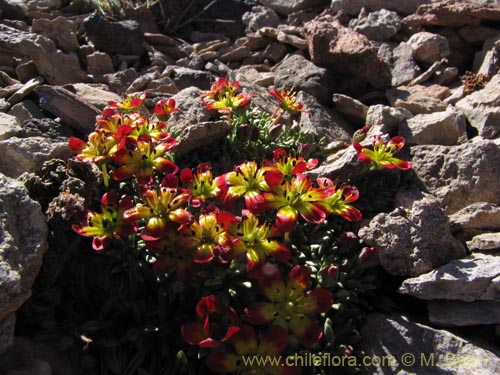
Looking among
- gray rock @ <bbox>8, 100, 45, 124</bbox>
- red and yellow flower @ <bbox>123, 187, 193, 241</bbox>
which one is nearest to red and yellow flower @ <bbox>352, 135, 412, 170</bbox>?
red and yellow flower @ <bbox>123, 187, 193, 241</bbox>

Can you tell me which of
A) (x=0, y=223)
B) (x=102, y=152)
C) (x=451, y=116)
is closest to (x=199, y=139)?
(x=102, y=152)

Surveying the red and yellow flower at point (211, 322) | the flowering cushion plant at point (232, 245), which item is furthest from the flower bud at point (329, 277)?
the red and yellow flower at point (211, 322)

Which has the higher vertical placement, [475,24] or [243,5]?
[475,24]

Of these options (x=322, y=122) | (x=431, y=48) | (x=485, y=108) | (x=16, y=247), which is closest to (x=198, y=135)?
(x=322, y=122)

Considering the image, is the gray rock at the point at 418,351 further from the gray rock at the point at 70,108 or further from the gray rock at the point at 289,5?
the gray rock at the point at 289,5

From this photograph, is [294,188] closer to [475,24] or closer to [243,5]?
[475,24]

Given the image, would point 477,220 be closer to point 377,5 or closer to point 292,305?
point 292,305
